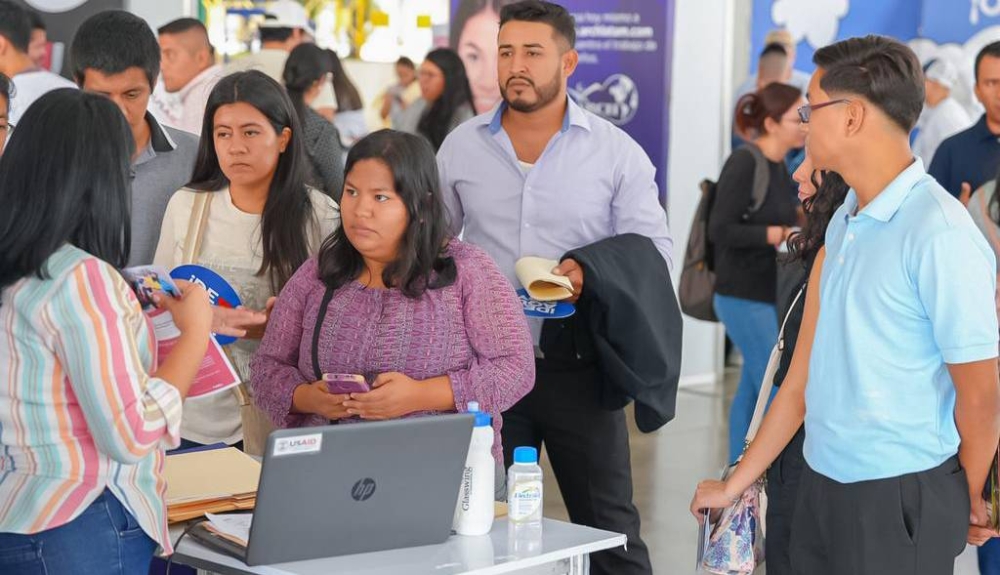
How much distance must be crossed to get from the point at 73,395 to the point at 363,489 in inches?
20.9

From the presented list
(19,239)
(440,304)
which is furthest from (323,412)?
(19,239)

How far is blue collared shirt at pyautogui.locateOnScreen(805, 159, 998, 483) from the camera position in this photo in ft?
7.45

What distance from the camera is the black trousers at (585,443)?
3.64 metres

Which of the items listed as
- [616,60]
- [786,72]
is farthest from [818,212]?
[786,72]

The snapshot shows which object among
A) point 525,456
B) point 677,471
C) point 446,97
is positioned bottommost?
point 677,471

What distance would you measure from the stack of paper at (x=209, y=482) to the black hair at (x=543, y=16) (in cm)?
153

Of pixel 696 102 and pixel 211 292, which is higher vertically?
pixel 696 102

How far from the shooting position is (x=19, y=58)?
4691 mm

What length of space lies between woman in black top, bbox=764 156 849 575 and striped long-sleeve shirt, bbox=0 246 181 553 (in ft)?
4.70

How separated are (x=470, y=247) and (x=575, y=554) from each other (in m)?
0.79

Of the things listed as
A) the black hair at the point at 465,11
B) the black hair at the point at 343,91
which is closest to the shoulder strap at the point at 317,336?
the black hair at the point at 343,91

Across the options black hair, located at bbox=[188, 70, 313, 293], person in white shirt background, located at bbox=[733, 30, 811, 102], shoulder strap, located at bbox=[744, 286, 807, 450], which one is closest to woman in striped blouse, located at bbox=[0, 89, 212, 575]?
black hair, located at bbox=[188, 70, 313, 293]

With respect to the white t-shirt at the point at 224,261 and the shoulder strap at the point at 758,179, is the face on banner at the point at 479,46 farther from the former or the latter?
the white t-shirt at the point at 224,261

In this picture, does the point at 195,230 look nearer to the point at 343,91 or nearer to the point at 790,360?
the point at 790,360
